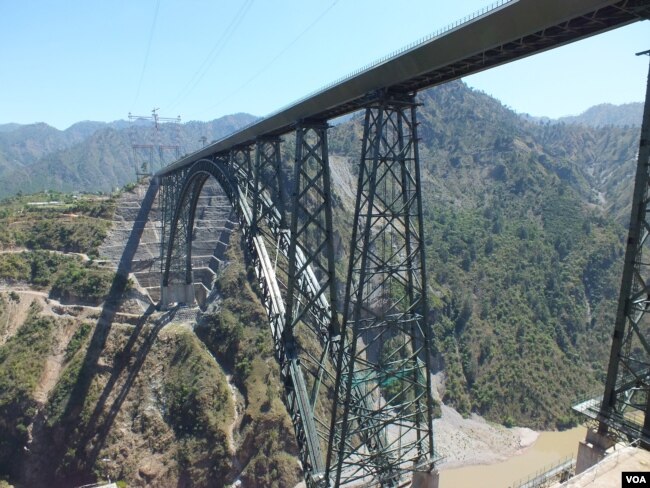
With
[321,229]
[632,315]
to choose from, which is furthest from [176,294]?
[632,315]

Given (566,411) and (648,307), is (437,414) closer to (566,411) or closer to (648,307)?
(566,411)

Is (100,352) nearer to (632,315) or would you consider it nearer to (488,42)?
(488,42)

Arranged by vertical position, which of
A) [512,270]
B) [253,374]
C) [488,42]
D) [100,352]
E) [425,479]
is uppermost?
[488,42]

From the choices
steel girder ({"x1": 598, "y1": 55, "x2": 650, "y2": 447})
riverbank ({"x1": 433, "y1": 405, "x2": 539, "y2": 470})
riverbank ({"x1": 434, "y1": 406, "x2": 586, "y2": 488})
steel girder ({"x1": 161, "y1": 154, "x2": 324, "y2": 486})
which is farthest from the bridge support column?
riverbank ({"x1": 433, "y1": 405, "x2": 539, "y2": 470})

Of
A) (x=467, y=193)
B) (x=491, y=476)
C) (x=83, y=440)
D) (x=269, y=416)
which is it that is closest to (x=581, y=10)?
(x=269, y=416)

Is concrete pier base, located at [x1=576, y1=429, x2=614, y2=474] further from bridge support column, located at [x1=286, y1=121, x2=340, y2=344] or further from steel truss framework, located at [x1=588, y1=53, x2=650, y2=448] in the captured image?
bridge support column, located at [x1=286, y1=121, x2=340, y2=344]
